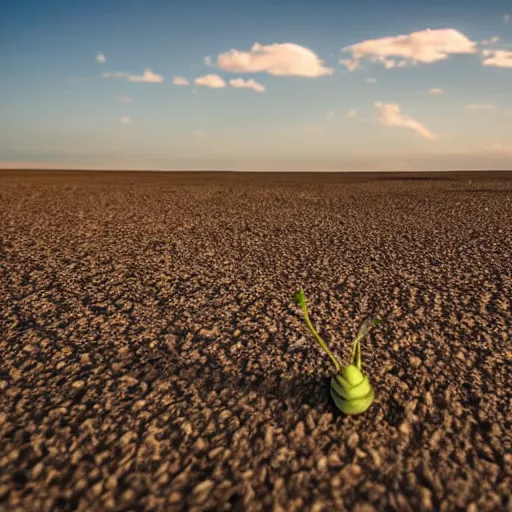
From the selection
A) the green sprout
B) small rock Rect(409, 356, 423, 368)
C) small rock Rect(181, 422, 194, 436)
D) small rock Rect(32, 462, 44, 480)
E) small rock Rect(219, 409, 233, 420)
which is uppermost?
the green sprout

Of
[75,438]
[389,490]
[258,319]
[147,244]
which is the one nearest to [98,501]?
[75,438]

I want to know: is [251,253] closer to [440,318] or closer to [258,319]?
[258,319]

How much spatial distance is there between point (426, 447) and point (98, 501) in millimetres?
973

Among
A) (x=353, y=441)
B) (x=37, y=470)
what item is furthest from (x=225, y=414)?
(x=37, y=470)

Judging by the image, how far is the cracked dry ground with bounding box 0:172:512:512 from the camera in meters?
1.18

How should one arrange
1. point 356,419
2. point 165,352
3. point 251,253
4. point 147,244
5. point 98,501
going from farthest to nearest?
1. point 147,244
2. point 251,253
3. point 165,352
4. point 356,419
5. point 98,501

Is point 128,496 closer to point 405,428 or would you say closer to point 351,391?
point 351,391

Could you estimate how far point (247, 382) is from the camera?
1.68m

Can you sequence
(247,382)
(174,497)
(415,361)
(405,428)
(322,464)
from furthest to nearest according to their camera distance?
1. (415,361)
2. (247,382)
3. (405,428)
4. (322,464)
5. (174,497)

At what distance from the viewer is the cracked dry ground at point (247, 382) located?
118cm

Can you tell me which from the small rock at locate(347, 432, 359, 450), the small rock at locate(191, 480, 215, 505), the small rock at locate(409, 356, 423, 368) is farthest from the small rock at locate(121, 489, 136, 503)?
the small rock at locate(409, 356, 423, 368)

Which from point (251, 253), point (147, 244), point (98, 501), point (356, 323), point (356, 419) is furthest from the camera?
point (147, 244)

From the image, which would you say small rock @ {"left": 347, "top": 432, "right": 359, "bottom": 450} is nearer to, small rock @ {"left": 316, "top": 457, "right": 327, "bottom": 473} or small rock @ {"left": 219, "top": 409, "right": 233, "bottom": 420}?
small rock @ {"left": 316, "top": 457, "right": 327, "bottom": 473}

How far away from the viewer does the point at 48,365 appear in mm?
1811
